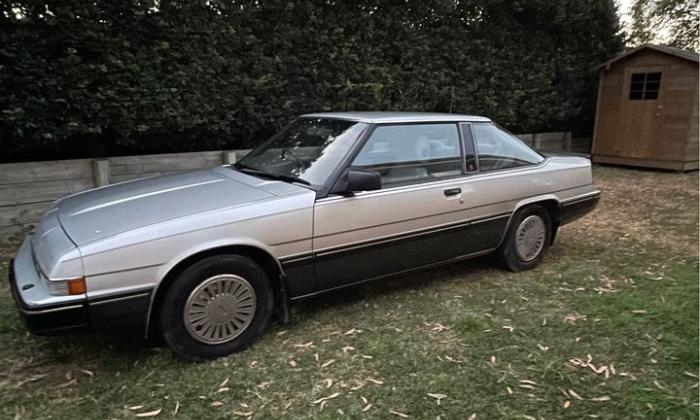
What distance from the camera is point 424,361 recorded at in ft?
9.75

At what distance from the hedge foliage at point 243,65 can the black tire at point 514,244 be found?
12.2 ft

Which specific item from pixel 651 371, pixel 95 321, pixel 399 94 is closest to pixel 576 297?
pixel 651 371

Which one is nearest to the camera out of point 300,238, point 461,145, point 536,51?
point 300,238

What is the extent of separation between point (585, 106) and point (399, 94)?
5801mm

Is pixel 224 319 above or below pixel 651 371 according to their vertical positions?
above

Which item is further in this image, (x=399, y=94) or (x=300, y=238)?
(x=399, y=94)

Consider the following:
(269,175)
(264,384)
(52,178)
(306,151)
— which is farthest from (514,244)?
(52,178)

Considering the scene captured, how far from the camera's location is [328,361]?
298 centimetres

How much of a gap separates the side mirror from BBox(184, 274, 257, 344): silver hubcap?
0.92 meters

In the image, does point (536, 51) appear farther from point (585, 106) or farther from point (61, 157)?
point (61, 157)

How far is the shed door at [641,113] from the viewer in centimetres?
990

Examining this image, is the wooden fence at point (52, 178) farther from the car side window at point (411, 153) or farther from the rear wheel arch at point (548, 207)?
the rear wheel arch at point (548, 207)

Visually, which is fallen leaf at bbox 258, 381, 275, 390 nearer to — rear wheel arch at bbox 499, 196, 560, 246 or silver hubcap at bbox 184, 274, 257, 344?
silver hubcap at bbox 184, 274, 257, 344

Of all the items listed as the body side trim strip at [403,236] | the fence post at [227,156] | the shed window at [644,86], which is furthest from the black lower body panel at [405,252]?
Result: the shed window at [644,86]
